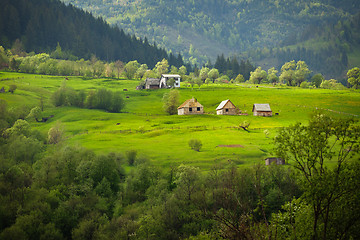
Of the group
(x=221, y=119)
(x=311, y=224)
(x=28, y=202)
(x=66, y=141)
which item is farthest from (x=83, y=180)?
(x=221, y=119)

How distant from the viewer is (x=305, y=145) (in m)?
31.9

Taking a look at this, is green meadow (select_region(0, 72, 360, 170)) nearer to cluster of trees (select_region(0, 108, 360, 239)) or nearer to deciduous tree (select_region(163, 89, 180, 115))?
deciduous tree (select_region(163, 89, 180, 115))

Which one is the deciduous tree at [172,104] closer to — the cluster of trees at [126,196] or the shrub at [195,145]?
the shrub at [195,145]

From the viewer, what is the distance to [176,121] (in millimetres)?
120938

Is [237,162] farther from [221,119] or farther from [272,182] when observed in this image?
[221,119]

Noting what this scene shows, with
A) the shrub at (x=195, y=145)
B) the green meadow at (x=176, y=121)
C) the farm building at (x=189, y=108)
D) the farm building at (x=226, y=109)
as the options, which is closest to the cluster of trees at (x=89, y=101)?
the green meadow at (x=176, y=121)

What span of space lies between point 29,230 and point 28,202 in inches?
282

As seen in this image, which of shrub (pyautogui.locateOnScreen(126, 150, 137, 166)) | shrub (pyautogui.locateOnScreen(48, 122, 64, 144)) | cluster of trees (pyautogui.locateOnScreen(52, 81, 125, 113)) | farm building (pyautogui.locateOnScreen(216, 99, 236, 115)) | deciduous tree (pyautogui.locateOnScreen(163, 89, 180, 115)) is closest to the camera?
shrub (pyautogui.locateOnScreen(126, 150, 137, 166))

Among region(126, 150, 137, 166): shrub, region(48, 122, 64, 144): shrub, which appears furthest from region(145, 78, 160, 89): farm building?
region(126, 150, 137, 166): shrub

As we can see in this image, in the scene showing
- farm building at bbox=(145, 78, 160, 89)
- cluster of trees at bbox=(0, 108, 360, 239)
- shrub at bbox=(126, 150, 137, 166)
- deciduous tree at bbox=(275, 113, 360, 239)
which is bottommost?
cluster of trees at bbox=(0, 108, 360, 239)

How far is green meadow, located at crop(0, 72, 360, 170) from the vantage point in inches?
3312

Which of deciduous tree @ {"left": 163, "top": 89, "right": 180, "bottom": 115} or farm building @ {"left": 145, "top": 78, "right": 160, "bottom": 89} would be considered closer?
deciduous tree @ {"left": 163, "top": 89, "right": 180, "bottom": 115}

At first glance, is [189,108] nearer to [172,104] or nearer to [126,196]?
[172,104]

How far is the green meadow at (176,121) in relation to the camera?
84.1m
